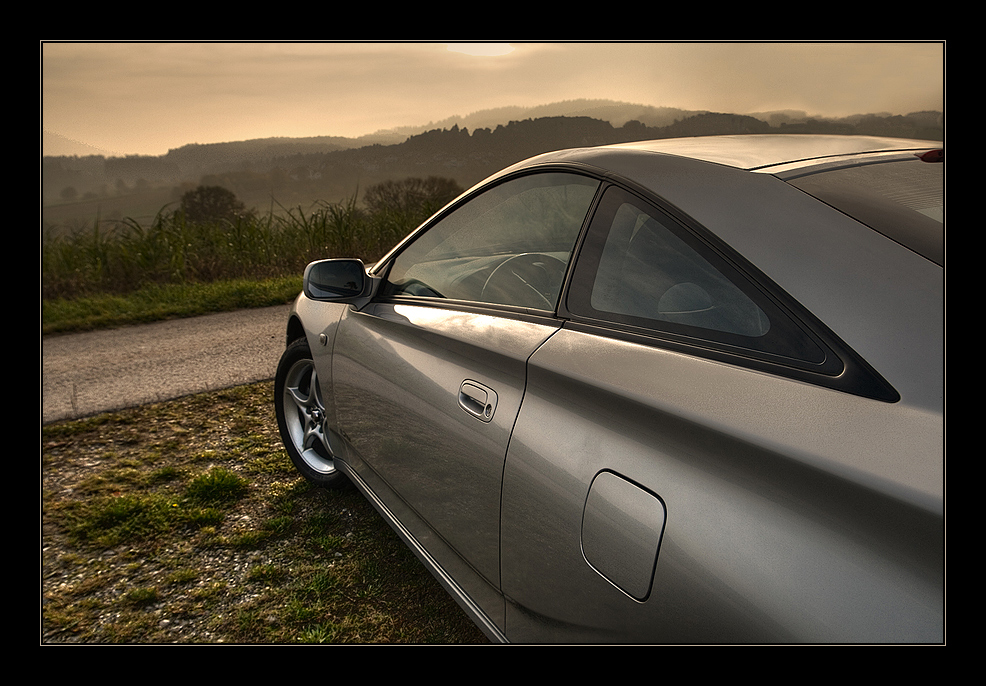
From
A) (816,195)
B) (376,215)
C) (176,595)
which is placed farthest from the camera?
(376,215)

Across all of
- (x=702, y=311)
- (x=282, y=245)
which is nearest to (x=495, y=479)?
(x=702, y=311)

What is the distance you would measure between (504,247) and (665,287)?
1.01 m

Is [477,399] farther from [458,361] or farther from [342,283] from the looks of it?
[342,283]

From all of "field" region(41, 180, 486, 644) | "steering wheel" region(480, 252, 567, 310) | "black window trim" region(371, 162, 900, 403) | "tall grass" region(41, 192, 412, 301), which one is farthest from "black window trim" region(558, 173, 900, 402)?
"tall grass" region(41, 192, 412, 301)

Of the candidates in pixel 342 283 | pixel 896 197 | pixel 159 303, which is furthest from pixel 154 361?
pixel 896 197

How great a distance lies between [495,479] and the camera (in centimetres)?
166

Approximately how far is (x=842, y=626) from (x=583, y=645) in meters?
0.63

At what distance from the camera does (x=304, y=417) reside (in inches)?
136

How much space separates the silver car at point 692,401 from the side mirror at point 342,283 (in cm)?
46

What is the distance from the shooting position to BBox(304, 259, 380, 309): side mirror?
8.71ft

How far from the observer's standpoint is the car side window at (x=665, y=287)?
1.23 m

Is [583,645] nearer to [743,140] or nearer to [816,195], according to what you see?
[816,195]

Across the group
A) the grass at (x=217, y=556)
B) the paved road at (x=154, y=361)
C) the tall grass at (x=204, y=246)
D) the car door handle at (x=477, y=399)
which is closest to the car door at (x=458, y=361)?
the car door handle at (x=477, y=399)

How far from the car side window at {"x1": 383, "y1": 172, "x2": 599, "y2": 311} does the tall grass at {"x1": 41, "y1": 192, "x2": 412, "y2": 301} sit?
315 inches
